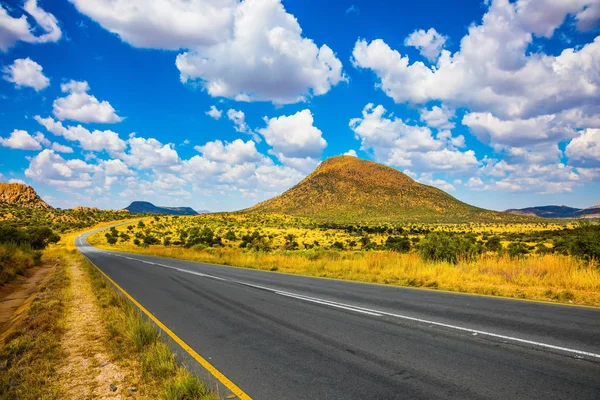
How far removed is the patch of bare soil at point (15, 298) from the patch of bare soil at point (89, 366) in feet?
5.22

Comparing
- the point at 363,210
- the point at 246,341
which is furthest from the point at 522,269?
the point at 363,210

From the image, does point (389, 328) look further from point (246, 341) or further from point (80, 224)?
point (80, 224)

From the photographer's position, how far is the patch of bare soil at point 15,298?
958 centimetres

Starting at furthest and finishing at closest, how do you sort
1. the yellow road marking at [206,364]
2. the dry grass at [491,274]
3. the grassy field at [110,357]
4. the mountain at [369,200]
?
the mountain at [369,200]
the dry grass at [491,274]
the grassy field at [110,357]
the yellow road marking at [206,364]

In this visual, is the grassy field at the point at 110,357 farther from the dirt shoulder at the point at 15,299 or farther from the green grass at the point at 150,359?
the dirt shoulder at the point at 15,299

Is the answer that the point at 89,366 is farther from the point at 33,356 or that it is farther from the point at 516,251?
the point at 516,251

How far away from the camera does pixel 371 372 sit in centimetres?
464

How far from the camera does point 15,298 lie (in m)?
13.5

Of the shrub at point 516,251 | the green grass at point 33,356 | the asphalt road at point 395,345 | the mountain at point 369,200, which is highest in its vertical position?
the mountain at point 369,200

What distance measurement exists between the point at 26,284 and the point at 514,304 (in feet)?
68.8

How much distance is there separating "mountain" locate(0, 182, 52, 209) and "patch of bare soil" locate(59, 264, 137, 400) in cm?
17436

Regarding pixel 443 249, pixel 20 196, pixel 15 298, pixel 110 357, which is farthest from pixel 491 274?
pixel 20 196

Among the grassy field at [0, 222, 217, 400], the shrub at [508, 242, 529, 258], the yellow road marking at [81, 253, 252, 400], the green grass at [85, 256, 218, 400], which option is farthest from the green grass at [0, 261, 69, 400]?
the shrub at [508, 242, 529, 258]

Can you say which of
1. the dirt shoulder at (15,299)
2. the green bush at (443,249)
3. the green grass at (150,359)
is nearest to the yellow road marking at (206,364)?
the green grass at (150,359)
